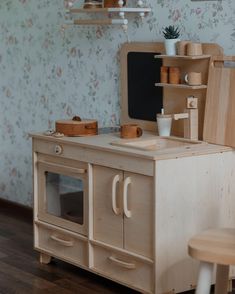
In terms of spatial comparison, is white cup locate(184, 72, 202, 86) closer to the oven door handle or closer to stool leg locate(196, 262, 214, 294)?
the oven door handle

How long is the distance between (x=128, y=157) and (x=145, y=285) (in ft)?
1.90

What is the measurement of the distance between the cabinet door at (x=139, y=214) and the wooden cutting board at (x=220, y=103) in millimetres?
445

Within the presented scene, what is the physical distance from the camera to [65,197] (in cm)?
370

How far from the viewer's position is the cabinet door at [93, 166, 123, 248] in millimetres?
3344

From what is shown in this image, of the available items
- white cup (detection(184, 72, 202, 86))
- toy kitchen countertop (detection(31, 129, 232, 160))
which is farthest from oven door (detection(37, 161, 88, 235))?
white cup (detection(184, 72, 202, 86))

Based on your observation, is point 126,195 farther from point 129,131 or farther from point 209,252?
point 209,252

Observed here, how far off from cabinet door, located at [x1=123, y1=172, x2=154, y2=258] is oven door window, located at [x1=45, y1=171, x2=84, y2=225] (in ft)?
1.18

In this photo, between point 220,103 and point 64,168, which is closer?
point 220,103

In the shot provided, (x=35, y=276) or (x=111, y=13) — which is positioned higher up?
(x=111, y=13)

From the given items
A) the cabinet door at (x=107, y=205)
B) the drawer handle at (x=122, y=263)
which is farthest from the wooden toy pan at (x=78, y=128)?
the drawer handle at (x=122, y=263)

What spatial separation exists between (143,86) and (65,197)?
2.39 ft

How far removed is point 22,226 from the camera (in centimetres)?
469

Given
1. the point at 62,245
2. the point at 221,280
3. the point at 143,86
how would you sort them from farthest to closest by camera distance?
the point at 143,86 < the point at 62,245 < the point at 221,280

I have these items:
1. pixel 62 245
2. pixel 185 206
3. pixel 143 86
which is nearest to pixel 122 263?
pixel 185 206
